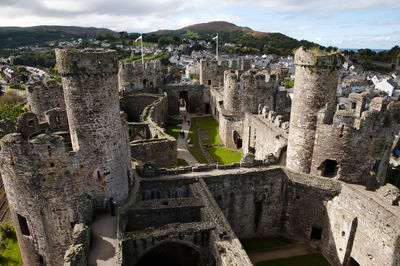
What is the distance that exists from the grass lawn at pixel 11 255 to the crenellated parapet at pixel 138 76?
24.0 metres

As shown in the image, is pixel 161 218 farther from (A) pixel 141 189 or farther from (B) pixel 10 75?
(B) pixel 10 75

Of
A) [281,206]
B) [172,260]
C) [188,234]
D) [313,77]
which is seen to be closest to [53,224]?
[188,234]

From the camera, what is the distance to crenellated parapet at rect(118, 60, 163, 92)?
40500 mm

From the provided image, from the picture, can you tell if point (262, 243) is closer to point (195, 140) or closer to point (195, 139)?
point (195, 140)

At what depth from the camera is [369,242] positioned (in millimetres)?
14117

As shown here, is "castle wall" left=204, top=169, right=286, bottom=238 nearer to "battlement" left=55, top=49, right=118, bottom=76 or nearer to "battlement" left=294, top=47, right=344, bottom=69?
"battlement" left=294, top=47, right=344, bottom=69

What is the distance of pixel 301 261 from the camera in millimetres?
16906

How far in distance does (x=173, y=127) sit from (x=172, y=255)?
75.9 ft

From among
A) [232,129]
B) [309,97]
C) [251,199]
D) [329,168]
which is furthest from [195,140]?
[309,97]

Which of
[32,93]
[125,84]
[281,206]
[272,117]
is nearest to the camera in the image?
[281,206]

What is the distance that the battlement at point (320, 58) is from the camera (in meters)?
15.1

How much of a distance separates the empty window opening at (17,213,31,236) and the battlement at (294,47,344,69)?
16.0 metres

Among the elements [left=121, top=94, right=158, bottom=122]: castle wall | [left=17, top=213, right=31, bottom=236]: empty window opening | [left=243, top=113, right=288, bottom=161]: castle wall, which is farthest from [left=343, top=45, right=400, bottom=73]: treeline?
[left=17, top=213, right=31, bottom=236]: empty window opening

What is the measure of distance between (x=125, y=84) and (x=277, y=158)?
2665cm
